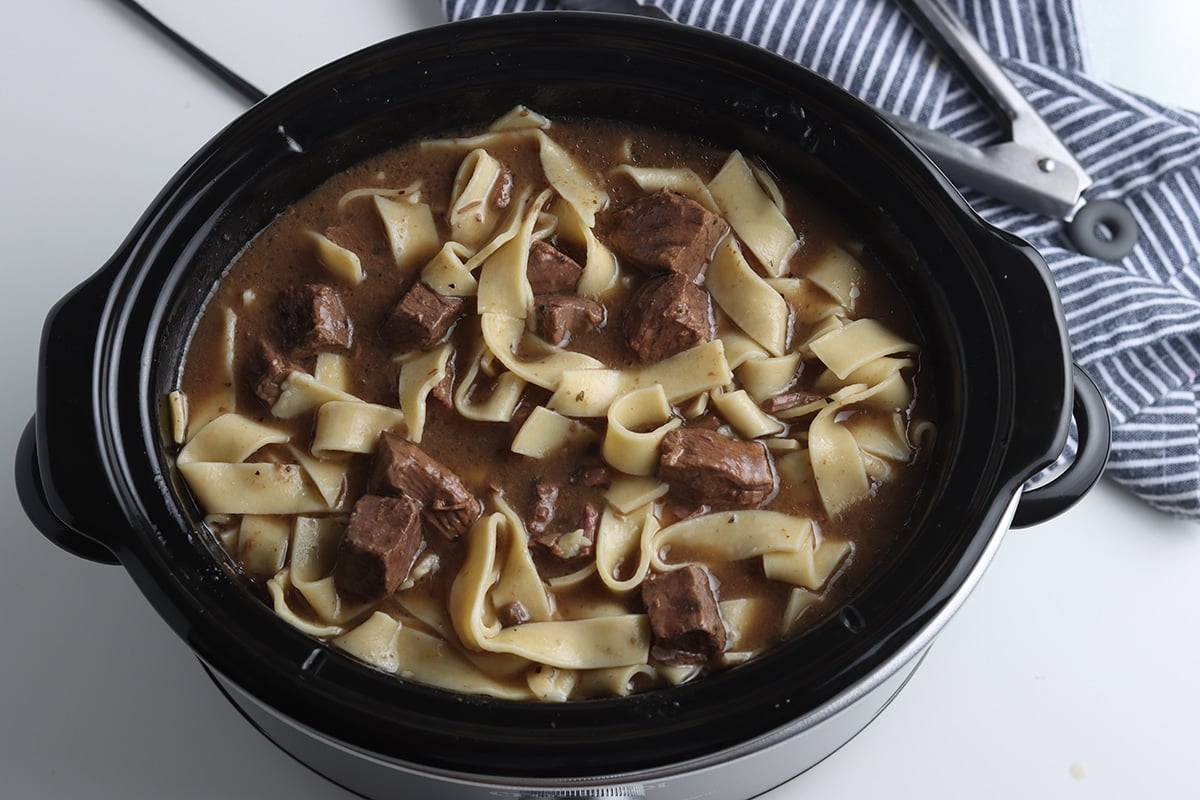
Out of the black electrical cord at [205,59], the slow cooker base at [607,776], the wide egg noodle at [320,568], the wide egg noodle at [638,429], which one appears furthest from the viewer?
the black electrical cord at [205,59]

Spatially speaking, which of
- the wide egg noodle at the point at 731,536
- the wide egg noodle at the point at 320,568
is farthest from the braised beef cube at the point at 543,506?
the wide egg noodle at the point at 320,568

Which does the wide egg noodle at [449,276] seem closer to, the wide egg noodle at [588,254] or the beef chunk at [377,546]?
the wide egg noodle at [588,254]

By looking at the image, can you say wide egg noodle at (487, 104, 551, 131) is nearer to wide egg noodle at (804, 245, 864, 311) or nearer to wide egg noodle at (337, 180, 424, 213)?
wide egg noodle at (337, 180, 424, 213)

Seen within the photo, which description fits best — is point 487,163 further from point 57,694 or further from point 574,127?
point 57,694

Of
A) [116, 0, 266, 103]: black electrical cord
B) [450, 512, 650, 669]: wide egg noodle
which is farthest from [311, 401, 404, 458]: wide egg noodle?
[116, 0, 266, 103]: black electrical cord

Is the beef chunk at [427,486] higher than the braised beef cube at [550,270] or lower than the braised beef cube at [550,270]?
lower

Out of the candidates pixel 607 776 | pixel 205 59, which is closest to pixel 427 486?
pixel 607 776
